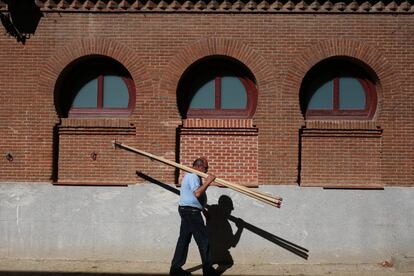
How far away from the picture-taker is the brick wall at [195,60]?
9.27 meters

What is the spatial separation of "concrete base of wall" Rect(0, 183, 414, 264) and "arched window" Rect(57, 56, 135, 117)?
154cm

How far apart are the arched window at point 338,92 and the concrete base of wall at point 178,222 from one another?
1.55 m

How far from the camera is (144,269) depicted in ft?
28.5

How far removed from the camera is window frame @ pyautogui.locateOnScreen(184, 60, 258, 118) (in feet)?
31.7

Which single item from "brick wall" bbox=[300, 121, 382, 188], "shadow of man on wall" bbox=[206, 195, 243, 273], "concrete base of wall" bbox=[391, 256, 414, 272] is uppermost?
"brick wall" bbox=[300, 121, 382, 188]

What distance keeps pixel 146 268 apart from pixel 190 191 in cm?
179

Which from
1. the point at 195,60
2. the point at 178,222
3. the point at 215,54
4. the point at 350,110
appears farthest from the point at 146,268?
the point at 350,110

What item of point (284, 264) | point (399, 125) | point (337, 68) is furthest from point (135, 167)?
point (399, 125)

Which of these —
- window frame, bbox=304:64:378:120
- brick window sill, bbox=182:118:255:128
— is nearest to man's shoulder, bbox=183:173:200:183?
brick window sill, bbox=182:118:255:128

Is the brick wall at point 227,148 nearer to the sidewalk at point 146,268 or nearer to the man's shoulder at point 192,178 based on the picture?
the man's shoulder at point 192,178

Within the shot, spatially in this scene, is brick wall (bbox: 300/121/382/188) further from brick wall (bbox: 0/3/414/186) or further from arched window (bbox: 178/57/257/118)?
arched window (bbox: 178/57/257/118)

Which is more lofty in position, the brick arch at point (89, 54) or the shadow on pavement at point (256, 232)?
the brick arch at point (89, 54)

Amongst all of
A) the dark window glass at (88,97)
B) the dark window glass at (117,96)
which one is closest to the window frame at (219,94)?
the dark window glass at (117,96)

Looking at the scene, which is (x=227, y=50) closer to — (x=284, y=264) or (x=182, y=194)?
(x=182, y=194)
